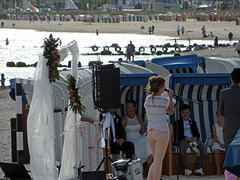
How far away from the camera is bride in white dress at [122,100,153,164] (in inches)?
336

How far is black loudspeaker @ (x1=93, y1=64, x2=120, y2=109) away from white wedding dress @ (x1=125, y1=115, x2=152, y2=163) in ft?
4.17

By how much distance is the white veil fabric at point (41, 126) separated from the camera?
7547 mm

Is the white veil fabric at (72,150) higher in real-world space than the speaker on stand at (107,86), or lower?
lower

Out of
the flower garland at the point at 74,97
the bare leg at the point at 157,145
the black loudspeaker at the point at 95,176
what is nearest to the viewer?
the bare leg at the point at 157,145

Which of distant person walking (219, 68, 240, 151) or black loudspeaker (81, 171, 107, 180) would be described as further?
black loudspeaker (81, 171, 107, 180)

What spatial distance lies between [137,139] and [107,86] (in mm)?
1555

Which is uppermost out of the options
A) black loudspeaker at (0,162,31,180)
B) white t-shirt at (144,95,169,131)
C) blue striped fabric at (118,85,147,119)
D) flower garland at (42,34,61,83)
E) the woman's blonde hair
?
flower garland at (42,34,61,83)

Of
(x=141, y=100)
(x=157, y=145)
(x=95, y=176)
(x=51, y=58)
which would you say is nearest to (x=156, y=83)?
(x=157, y=145)

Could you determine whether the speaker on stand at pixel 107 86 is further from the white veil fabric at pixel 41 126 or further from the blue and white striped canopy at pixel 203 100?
the blue and white striped canopy at pixel 203 100

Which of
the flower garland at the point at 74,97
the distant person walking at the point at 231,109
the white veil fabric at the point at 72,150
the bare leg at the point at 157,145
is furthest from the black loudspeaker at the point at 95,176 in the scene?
the distant person walking at the point at 231,109

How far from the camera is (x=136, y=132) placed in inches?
343

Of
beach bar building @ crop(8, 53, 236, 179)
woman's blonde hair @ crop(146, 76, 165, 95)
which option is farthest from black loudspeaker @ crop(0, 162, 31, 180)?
woman's blonde hair @ crop(146, 76, 165, 95)

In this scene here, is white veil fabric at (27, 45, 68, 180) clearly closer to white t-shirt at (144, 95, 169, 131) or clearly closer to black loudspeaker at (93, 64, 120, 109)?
black loudspeaker at (93, 64, 120, 109)

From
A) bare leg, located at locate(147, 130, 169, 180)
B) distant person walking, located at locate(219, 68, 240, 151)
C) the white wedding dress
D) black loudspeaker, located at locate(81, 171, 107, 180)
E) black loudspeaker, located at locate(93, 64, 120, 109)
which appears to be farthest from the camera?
the white wedding dress
